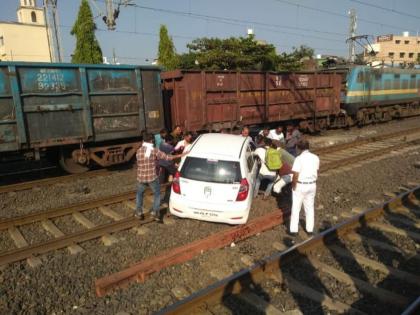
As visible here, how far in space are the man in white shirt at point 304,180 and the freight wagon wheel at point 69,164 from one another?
7097mm

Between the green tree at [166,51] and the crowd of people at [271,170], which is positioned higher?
the green tree at [166,51]

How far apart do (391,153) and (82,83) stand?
11262mm

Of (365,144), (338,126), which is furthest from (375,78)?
(365,144)

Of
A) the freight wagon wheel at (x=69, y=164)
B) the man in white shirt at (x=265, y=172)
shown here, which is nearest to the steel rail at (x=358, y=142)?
the man in white shirt at (x=265, y=172)

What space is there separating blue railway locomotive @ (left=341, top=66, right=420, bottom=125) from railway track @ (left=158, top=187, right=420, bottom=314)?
13864mm

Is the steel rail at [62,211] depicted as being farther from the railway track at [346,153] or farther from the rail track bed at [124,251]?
the railway track at [346,153]

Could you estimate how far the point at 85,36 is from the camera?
2825cm

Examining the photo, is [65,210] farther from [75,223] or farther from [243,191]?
[243,191]

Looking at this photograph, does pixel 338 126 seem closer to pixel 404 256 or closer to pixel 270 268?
pixel 404 256

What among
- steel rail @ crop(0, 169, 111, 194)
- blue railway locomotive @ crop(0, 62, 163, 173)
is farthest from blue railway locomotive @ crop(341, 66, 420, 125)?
steel rail @ crop(0, 169, 111, 194)

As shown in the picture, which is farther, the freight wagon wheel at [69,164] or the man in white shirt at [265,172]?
the freight wagon wheel at [69,164]

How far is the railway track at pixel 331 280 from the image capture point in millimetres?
4320

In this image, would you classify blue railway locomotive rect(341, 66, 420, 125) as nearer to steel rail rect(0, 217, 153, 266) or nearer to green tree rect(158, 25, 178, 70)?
steel rail rect(0, 217, 153, 266)

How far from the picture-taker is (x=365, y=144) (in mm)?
15070
